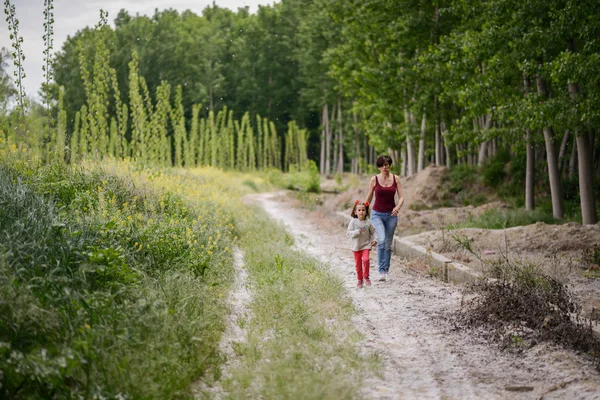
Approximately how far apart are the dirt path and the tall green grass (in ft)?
5.41

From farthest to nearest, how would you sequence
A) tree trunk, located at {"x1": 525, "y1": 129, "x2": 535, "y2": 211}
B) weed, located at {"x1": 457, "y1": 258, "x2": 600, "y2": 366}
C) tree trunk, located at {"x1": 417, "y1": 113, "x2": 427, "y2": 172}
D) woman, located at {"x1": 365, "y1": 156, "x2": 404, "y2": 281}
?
1. tree trunk, located at {"x1": 417, "y1": 113, "x2": 427, "y2": 172}
2. tree trunk, located at {"x1": 525, "y1": 129, "x2": 535, "y2": 211}
3. woman, located at {"x1": 365, "y1": 156, "x2": 404, "y2": 281}
4. weed, located at {"x1": 457, "y1": 258, "x2": 600, "y2": 366}

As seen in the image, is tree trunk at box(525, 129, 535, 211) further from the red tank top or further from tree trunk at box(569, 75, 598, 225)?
the red tank top

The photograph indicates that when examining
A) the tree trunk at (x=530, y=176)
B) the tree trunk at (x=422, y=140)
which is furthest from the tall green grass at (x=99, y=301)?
the tree trunk at (x=422, y=140)

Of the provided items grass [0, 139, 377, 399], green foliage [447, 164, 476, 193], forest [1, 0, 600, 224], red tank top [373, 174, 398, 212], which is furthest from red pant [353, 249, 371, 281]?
green foliage [447, 164, 476, 193]

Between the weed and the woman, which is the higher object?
the woman

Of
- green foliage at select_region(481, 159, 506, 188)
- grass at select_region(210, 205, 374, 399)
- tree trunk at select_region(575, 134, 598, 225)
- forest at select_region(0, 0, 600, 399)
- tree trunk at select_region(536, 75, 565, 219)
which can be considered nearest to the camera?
grass at select_region(210, 205, 374, 399)

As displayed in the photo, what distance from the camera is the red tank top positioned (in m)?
9.27

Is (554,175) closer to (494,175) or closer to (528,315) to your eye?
(494,175)

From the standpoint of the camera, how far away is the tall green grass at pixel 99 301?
13.9 feet

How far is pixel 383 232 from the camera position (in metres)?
9.26

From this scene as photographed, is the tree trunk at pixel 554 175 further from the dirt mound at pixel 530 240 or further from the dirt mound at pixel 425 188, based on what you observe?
the dirt mound at pixel 425 188

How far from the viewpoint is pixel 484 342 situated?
6016 mm

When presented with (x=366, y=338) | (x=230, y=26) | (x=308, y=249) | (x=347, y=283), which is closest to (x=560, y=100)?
(x=308, y=249)

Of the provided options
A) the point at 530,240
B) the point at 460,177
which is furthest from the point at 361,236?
the point at 460,177
